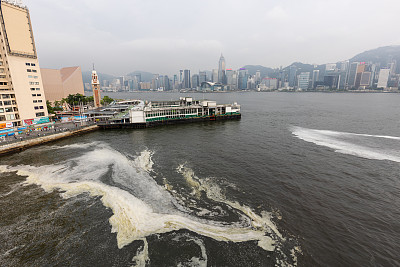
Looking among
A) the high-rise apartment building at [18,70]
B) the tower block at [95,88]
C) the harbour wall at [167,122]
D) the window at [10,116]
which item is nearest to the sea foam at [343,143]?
the harbour wall at [167,122]

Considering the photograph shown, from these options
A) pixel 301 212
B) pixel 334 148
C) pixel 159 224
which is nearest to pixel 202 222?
pixel 159 224

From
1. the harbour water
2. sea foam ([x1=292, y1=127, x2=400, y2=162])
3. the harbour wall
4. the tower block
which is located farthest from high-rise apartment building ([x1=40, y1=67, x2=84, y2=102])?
sea foam ([x1=292, y1=127, x2=400, y2=162])

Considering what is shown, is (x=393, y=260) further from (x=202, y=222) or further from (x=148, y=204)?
(x=148, y=204)

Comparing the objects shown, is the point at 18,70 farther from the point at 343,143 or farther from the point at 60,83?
the point at 343,143

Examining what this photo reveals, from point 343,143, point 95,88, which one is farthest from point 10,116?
point 343,143

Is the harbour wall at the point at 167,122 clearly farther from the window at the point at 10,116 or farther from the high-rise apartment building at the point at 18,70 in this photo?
the window at the point at 10,116
